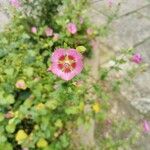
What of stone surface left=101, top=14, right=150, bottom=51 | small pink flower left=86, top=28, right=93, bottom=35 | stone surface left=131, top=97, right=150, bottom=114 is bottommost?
stone surface left=131, top=97, right=150, bottom=114

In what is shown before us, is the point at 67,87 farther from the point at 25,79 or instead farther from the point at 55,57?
the point at 25,79

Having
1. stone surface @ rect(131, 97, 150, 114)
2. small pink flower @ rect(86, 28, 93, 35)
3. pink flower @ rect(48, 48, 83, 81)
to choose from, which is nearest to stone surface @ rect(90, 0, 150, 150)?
stone surface @ rect(131, 97, 150, 114)

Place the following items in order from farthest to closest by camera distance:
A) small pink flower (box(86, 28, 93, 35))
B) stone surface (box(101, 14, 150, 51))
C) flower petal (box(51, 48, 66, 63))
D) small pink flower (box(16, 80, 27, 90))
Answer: stone surface (box(101, 14, 150, 51))
small pink flower (box(86, 28, 93, 35))
small pink flower (box(16, 80, 27, 90))
flower petal (box(51, 48, 66, 63))

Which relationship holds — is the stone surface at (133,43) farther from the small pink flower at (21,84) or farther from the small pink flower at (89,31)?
the small pink flower at (21,84)

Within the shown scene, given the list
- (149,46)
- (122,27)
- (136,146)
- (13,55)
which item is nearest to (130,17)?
(122,27)

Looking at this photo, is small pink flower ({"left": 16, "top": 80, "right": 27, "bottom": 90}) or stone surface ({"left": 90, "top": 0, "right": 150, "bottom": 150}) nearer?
small pink flower ({"left": 16, "top": 80, "right": 27, "bottom": 90})

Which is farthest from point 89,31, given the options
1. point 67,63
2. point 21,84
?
point 67,63

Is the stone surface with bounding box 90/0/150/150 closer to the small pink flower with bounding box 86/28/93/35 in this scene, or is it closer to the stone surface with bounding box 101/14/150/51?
the stone surface with bounding box 101/14/150/51

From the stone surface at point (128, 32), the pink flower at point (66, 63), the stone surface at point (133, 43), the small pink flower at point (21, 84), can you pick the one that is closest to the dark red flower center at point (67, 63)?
the pink flower at point (66, 63)

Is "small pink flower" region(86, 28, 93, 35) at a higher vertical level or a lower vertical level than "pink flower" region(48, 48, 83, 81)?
lower
